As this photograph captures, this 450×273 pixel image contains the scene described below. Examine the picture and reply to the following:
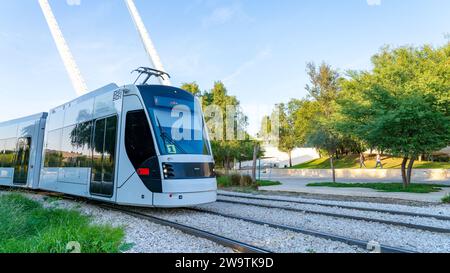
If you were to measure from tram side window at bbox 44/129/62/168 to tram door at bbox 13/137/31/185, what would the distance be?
257cm

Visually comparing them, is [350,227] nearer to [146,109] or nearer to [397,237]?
[397,237]

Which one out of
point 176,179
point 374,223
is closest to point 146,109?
point 176,179

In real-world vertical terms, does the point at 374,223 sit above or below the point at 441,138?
below

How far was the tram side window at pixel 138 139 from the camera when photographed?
807cm

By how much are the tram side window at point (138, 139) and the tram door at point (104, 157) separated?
612mm

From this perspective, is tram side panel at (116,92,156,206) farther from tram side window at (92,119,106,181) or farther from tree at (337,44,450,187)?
tree at (337,44,450,187)

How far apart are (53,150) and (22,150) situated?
165 inches

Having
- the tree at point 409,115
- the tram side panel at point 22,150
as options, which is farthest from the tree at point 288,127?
the tram side panel at point 22,150

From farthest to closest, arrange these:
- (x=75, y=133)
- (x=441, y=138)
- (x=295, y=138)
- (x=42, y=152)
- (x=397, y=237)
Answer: (x=295, y=138) → (x=441, y=138) → (x=42, y=152) → (x=75, y=133) → (x=397, y=237)

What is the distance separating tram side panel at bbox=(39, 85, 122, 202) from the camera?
894cm

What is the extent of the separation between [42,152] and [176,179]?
8.89 meters

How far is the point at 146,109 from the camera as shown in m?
8.26

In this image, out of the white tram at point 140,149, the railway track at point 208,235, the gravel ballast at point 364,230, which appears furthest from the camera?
the white tram at point 140,149

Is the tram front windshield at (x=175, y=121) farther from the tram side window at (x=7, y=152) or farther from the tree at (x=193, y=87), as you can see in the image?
the tree at (x=193, y=87)
